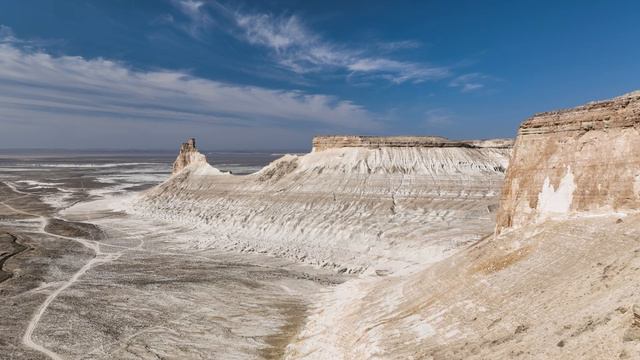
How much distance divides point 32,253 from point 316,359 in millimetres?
26765

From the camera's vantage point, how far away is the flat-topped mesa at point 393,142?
52.0 meters

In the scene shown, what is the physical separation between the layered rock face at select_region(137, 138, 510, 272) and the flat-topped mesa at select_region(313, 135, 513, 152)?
0.32m

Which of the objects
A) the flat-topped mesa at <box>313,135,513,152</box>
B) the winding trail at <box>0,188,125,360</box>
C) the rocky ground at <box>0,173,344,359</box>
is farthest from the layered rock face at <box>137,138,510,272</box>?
the winding trail at <box>0,188,125,360</box>

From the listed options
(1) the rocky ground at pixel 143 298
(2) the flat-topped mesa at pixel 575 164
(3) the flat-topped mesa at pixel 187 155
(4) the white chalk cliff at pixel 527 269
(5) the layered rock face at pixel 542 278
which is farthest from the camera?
(3) the flat-topped mesa at pixel 187 155

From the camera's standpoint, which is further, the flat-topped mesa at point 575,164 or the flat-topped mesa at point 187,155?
the flat-topped mesa at point 187,155

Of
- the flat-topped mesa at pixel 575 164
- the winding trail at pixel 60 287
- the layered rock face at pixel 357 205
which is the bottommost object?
the winding trail at pixel 60 287

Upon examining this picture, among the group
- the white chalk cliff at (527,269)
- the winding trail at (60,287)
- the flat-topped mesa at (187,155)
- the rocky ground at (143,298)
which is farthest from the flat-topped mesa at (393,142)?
the winding trail at (60,287)

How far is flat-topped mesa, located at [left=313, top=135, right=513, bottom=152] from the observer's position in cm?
5203

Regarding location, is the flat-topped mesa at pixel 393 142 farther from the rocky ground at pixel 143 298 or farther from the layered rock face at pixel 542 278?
the layered rock face at pixel 542 278

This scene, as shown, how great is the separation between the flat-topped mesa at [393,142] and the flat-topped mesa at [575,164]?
104 ft

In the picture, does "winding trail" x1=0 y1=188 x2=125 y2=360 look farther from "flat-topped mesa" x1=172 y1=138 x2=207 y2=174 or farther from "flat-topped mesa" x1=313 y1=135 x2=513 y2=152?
"flat-topped mesa" x1=313 y1=135 x2=513 y2=152

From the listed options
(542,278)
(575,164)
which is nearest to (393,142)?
(575,164)

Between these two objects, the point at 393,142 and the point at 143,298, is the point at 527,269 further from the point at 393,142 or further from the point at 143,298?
the point at 393,142

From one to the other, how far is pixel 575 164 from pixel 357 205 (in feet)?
87.7
